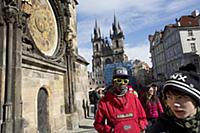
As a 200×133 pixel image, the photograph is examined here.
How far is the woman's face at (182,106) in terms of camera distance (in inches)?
47.7

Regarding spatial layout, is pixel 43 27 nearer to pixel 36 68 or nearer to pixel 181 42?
pixel 36 68

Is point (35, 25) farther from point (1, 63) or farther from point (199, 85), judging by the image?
point (199, 85)

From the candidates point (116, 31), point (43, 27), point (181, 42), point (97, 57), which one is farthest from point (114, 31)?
point (43, 27)

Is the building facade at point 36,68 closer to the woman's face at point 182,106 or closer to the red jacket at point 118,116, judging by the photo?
the red jacket at point 118,116

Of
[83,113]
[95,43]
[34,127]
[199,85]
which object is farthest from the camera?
[95,43]

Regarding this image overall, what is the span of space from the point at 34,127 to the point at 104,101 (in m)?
4.25

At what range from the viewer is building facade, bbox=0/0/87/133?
203 inches

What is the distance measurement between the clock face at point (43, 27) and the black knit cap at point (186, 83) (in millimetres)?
6494

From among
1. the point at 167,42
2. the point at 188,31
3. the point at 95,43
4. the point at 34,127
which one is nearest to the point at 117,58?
the point at 95,43

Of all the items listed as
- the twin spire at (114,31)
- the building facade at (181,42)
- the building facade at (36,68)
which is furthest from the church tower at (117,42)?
the building facade at (36,68)

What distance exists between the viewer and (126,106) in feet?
9.42

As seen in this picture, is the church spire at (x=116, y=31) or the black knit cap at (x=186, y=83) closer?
the black knit cap at (x=186, y=83)

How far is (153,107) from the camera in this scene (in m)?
4.82

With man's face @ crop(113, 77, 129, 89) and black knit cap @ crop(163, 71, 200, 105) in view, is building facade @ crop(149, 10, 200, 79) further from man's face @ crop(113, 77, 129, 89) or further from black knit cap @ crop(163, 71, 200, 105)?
black knit cap @ crop(163, 71, 200, 105)
